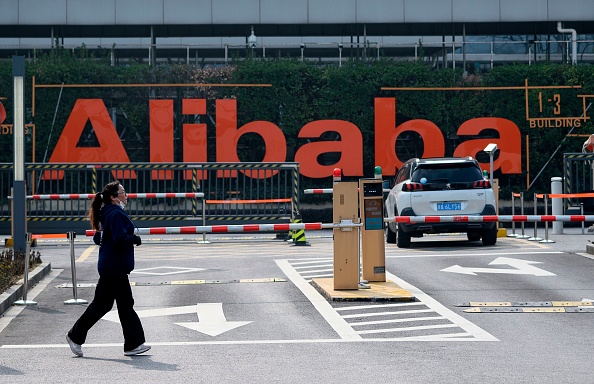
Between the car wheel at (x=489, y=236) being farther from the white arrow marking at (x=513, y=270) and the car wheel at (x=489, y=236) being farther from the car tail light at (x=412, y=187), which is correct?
the white arrow marking at (x=513, y=270)

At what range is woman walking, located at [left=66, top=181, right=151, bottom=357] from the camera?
1075 cm

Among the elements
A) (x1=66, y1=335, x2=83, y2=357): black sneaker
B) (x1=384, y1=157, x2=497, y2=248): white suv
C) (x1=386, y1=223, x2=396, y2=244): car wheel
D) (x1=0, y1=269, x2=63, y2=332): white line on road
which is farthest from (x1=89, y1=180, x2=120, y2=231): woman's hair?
(x1=386, y1=223, x2=396, y2=244): car wheel

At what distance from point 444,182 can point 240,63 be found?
54.2 ft

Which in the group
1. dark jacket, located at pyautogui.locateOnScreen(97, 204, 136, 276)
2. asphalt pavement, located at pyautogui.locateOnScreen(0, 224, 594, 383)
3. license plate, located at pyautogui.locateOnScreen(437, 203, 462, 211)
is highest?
license plate, located at pyautogui.locateOnScreen(437, 203, 462, 211)

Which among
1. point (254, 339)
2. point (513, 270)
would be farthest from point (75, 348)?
point (513, 270)

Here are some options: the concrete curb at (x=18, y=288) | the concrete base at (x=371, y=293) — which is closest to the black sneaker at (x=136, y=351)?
the concrete curb at (x=18, y=288)

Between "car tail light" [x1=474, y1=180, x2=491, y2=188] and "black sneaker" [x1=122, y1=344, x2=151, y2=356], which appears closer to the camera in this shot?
"black sneaker" [x1=122, y1=344, x2=151, y2=356]

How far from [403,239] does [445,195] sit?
129 centimetres

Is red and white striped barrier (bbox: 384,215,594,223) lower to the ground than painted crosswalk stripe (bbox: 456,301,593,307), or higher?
higher

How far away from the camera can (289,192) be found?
113 ft

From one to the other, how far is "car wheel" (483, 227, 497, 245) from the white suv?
0.02 metres

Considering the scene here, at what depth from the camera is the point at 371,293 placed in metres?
14.5

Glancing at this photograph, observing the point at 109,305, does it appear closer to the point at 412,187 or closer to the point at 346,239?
the point at 346,239

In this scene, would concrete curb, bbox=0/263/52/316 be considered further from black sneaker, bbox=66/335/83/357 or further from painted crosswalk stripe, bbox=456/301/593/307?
painted crosswalk stripe, bbox=456/301/593/307
